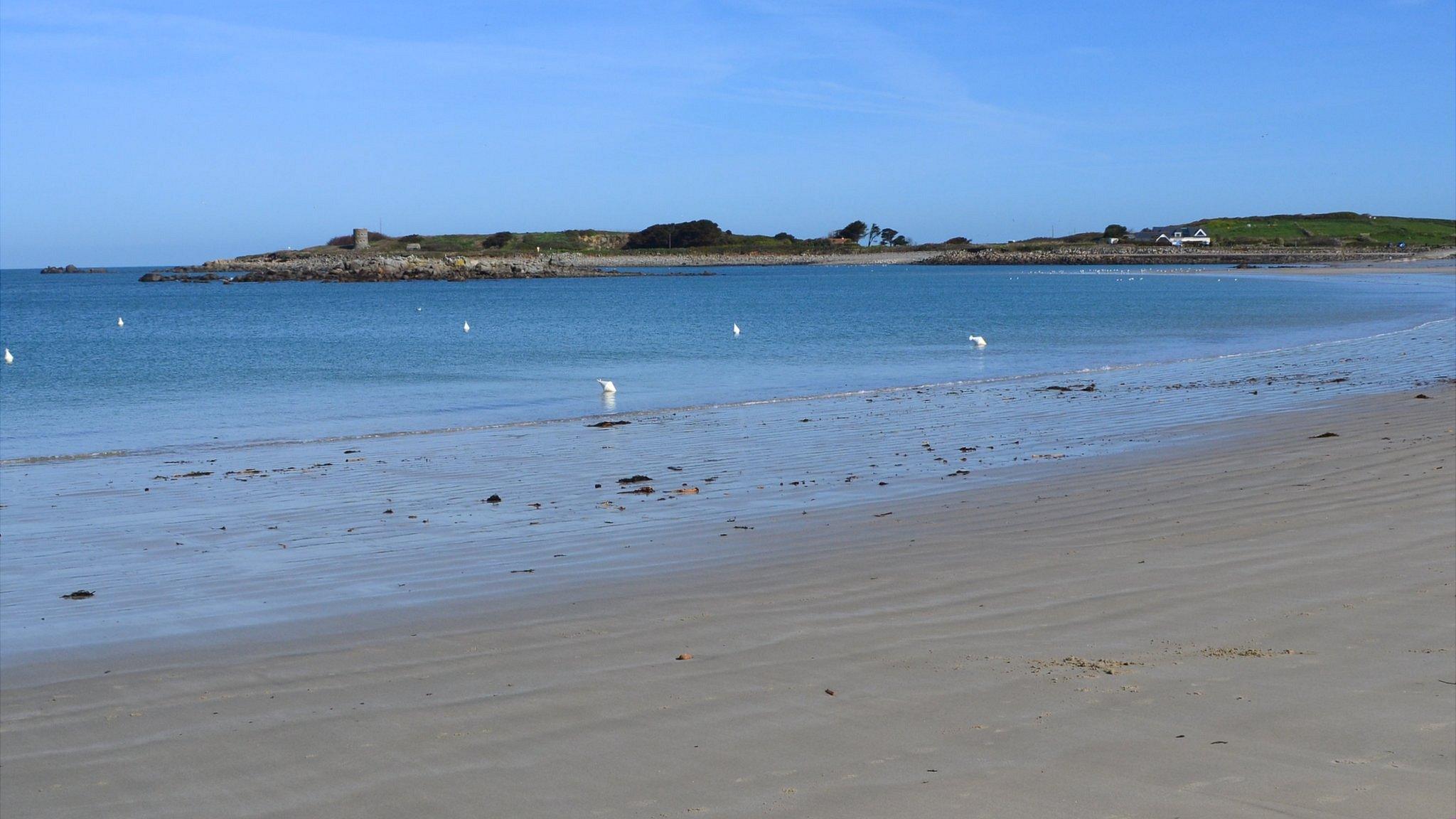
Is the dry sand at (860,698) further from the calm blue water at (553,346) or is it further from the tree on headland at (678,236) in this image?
the tree on headland at (678,236)

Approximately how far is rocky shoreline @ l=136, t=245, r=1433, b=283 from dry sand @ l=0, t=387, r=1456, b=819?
110 m

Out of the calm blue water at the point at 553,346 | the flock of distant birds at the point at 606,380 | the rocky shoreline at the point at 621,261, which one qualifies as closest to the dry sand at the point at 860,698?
the calm blue water at the point at 553,346

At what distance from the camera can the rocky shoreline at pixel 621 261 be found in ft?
379

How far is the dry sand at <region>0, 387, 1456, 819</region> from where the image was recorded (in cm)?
422

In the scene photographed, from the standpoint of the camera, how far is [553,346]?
127 ft

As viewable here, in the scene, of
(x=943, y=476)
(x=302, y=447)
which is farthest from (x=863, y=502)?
(x=302, y=447)

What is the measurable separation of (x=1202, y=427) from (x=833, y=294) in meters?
69.1

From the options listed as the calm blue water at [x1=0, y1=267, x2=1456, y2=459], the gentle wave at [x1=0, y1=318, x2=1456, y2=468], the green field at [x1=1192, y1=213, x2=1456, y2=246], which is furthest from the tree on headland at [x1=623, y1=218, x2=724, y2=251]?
the gentle wave at [x1=0, y1=318, x2=1456, y2=468]

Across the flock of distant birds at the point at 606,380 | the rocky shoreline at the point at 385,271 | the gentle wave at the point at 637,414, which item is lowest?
the gentle wave at the point at 637,414

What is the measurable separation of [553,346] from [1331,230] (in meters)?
158

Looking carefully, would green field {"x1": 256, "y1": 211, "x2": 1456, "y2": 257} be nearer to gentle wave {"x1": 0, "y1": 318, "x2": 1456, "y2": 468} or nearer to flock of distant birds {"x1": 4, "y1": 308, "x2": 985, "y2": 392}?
flock of distant birds {"x1": 4, "y1": 308, "x2": 985, "y2": 392}

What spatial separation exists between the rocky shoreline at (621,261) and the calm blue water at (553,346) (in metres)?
32.6

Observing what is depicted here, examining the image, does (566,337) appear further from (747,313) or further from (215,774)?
(215,774)

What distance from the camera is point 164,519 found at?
10.7 meters
